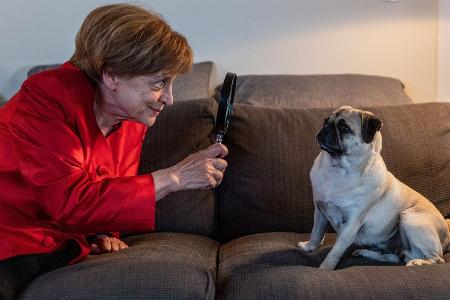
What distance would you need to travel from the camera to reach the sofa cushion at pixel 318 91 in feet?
7.32

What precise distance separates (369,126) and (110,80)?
705 mm

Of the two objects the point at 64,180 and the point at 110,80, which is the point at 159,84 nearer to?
the point at 110,80

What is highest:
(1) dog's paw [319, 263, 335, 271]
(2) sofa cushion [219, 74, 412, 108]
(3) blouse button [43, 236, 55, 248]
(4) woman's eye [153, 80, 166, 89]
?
(4) woman's eye [153, 80, 166, 89]

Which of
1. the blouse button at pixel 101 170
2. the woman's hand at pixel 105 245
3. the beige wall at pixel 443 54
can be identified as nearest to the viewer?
the blouse button at pixel 101 170

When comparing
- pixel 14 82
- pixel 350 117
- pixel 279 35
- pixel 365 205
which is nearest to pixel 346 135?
pixel 350 117

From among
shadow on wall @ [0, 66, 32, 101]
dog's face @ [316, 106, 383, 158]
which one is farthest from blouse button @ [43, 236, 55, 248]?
shadow on wall @ [0, 66, 32, 101]

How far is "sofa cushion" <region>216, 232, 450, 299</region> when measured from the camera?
1.30 m

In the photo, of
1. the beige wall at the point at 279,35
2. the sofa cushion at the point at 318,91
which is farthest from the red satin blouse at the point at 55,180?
the beige wall at the point at 279,35

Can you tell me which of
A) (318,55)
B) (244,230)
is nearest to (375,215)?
(244,230)

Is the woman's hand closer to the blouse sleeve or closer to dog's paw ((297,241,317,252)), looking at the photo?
the blouse sleeve

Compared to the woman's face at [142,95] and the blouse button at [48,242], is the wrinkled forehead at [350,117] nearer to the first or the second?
the woman's face at [142,95]

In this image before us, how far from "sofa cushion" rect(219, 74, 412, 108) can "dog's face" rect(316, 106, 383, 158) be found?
58 cm

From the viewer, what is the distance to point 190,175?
1.48 metres

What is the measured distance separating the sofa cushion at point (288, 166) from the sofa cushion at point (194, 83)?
1.15 feet
